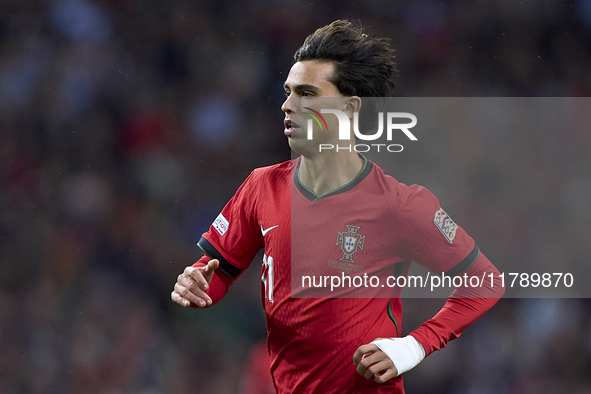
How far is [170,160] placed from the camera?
600 cm

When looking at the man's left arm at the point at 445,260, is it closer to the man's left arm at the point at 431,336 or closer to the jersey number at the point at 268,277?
the man's left arm at the point at 431,336

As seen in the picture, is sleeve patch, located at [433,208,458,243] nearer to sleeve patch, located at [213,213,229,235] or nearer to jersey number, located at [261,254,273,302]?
jersey number, located at [261,254,273,302]

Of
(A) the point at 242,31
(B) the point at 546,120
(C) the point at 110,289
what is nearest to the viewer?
(B) the point at 546,120

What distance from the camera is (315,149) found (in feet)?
8.93

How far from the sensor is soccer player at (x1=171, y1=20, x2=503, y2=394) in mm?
2596

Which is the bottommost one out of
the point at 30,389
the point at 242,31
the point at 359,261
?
the point at 30,389

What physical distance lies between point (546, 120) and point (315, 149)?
2.79 m

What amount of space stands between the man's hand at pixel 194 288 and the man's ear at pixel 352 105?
0.87m

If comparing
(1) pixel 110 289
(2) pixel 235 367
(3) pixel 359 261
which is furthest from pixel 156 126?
(3) pixel 359 261

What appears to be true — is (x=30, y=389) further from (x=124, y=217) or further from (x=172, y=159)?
(x=172, y=159)

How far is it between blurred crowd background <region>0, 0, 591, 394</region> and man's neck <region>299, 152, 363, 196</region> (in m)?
2.78
